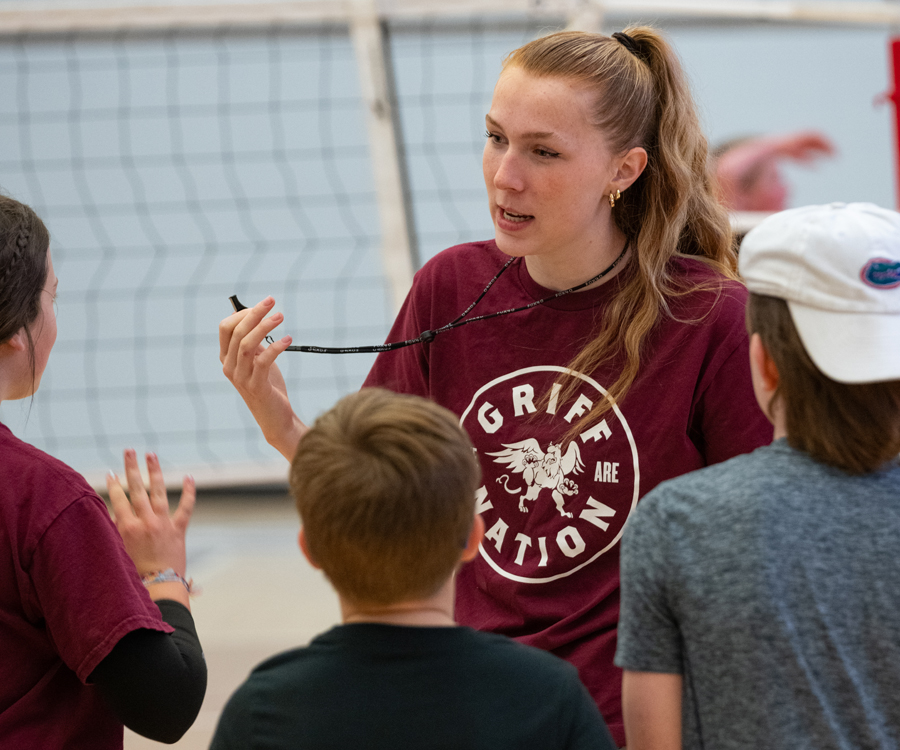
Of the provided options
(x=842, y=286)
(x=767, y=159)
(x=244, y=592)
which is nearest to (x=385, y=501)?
(x=842, y=286)

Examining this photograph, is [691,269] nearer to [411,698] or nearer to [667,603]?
[667,603]

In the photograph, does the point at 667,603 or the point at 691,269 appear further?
the point at 691,269

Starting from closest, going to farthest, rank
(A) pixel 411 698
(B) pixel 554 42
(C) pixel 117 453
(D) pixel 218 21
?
(A) pixel 411 698
(B) pixel 554 42
(D) pixel 218 21
(C) pixel 117 453

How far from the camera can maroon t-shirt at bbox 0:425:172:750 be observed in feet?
3.53

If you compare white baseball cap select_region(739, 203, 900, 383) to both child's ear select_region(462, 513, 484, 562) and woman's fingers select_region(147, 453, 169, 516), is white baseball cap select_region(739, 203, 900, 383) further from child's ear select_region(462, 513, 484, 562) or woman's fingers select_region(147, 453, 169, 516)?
woman's fingers select_region(147, 453, 169, 516)

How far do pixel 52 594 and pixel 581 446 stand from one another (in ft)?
2.25

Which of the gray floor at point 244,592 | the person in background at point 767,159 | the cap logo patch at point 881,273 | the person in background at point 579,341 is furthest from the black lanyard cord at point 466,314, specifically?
the person in background at point 767,159

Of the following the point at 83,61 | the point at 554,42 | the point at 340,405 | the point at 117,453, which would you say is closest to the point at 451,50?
the point at 83,61

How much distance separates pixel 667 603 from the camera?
957mm

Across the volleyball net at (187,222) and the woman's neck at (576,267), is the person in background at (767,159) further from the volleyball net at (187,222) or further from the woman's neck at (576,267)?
the woman's neck at (576,267)

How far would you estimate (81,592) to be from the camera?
1.08 meters

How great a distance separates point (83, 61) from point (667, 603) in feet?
14.4

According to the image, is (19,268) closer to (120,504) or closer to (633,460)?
(120,504)

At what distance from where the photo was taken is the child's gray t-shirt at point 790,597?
90 centimetres
